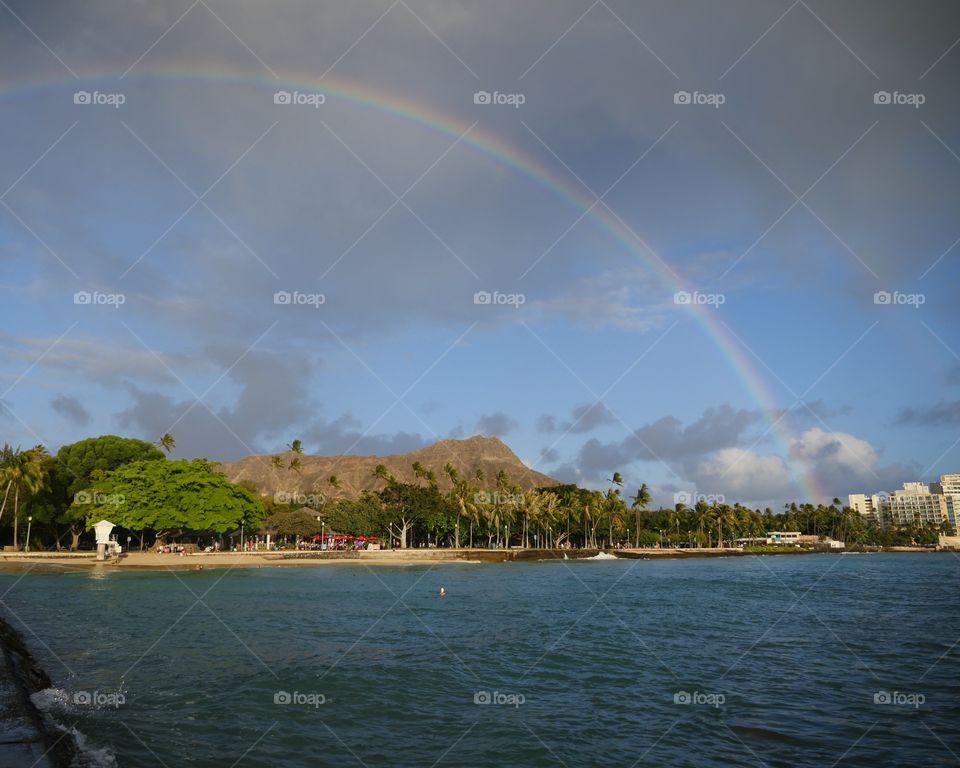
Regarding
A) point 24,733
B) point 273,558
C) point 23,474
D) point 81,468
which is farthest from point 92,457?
point 24,733

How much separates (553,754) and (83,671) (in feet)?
44.9

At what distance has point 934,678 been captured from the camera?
62.6 feet

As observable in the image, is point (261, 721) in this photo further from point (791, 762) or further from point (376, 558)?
point (376, 558)

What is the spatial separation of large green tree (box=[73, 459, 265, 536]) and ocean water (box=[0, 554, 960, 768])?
3791 centimetres

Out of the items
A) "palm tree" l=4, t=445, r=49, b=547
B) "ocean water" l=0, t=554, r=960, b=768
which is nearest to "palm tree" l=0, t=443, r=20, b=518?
"palm tree" l=4, t=445, r=49, b=547

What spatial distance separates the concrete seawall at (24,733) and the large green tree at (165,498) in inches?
2478

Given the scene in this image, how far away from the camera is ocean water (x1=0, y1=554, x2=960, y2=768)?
41.0 ft

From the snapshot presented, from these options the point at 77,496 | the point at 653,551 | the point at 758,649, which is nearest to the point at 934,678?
the point at 758,649

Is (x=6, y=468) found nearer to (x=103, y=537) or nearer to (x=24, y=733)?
(x=103, y=537)

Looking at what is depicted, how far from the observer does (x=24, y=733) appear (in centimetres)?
1003

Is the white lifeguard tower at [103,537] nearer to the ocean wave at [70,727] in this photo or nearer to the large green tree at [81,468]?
the large green tree at [81,468]

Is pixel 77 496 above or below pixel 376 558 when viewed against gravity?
above

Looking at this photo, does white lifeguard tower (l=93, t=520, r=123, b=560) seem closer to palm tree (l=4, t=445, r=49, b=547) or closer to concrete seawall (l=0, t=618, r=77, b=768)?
palm tree (l=4, t=445, r=49, b=547)

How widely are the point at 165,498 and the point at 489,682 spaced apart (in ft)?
221
